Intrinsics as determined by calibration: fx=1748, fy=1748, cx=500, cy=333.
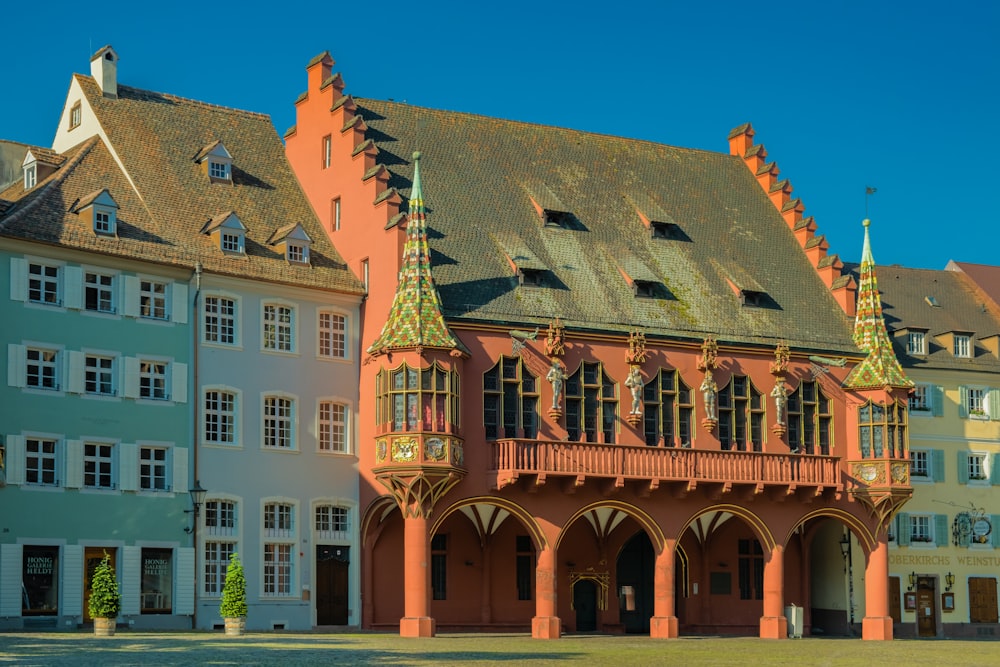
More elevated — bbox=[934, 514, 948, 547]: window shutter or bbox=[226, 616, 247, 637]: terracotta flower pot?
bbox=[934, 514, 948, 547]: window shutter

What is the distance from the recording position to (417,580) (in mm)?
50438

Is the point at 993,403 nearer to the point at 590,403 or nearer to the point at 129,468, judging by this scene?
the point at 590,403

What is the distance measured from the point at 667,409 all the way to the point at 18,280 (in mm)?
20495

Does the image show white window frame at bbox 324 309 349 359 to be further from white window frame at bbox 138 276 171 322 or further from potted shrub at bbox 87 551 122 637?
potted shrub at bbox 87 551 122 637

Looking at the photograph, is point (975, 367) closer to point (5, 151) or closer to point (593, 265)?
point (593, 265)

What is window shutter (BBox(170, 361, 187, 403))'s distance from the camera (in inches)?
1983

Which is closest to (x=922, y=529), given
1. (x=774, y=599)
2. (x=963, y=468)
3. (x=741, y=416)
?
(x=963, y=468)

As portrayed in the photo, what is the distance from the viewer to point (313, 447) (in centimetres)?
5316

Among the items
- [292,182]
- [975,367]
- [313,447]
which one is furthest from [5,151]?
[975,367]

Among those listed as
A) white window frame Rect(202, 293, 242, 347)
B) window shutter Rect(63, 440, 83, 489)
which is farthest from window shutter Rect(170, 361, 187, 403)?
window shutter Rect(63, 440, 83, 489)

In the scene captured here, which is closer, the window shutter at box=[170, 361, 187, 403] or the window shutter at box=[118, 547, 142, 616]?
the window shutter at box=[118, 547, 142, 616]

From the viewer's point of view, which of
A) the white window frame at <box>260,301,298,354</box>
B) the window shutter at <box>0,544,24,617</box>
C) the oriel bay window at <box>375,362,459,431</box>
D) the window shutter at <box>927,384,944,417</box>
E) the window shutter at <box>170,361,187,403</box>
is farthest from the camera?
the window shutter at <box>927,384,944,417</box>

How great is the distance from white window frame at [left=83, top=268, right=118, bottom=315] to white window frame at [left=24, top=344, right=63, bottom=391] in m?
1.67

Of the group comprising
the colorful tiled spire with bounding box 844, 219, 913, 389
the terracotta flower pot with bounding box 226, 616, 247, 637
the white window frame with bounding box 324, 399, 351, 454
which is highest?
the colorful tiled spire with bounding box 844, 219, 913, 389
